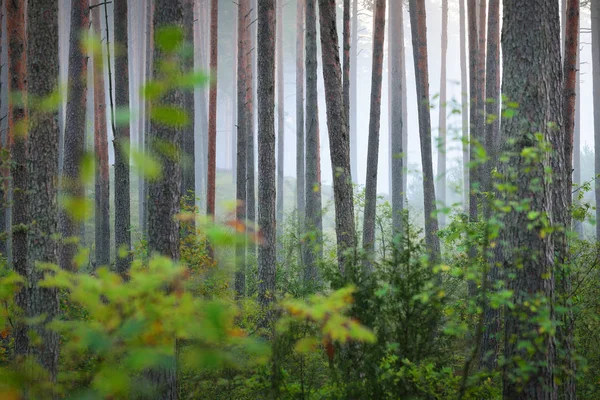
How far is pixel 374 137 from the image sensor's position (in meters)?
14.8

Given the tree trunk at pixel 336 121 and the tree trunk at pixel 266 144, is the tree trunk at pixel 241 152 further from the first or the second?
the tree trunk at pixel 336 121

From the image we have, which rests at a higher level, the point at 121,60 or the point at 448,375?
the point at 121,60

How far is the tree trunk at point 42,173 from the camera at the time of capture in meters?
5.42

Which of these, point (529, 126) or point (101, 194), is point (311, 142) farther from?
point (529, 126)

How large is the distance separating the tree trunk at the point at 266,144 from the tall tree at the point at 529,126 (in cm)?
554

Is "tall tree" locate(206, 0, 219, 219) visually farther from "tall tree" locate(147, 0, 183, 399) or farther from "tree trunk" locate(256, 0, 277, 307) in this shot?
"tall tree" locate(147, 0, 183, 399)

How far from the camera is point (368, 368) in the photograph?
171 inches

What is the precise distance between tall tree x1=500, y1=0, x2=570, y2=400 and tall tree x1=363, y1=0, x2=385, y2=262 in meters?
8.64

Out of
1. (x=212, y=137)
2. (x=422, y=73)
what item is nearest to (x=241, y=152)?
(x=212, y=137)

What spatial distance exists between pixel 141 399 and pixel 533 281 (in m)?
4.25

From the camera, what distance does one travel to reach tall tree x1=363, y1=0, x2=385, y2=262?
14.3m

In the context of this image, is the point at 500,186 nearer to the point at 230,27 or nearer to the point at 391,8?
the point at 391,8

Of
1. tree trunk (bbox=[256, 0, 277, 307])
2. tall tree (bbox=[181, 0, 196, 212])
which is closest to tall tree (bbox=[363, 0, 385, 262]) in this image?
tree trunk (bbox=[256, 0, 277, 307])

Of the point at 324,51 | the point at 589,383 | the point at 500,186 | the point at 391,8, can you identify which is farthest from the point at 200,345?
the point at 391,8
